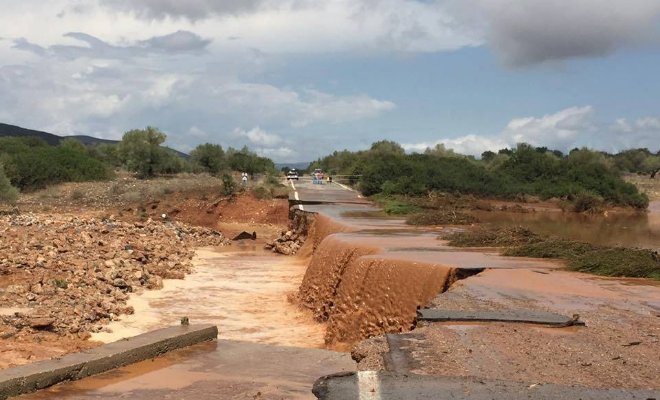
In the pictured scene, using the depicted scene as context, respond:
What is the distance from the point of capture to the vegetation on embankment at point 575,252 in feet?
41.4

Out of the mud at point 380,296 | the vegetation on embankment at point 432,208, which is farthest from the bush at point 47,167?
the mud at point 380,296

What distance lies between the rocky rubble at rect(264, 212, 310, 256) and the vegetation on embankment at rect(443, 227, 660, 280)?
9.56 metres

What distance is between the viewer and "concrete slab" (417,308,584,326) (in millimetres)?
8055

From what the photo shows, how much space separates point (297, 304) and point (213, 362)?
779 centimetres

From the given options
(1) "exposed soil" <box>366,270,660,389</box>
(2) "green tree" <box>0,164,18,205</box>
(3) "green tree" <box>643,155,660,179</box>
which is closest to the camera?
(1) "exposed soil" <box>366,270,660,389</box>

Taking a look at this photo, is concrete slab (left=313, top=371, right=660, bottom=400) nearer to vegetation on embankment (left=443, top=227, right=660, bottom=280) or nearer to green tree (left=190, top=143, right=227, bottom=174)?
vegetation on embankment (left=443, top=227, right=660, bottom=280)

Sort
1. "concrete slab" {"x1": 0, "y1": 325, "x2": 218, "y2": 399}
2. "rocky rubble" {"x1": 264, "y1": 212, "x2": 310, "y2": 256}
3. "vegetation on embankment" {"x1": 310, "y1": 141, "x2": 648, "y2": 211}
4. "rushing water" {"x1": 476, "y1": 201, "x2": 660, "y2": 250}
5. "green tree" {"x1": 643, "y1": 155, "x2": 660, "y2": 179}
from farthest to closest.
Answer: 1. "green tree" {"x1": 643, "y1": 155, "x2": 660, "y2": 179}
2. "vegetation on embankment" {"x1": 310, "y1": 141, "x2": 648, "y2": 211}
3. "rocky rubble" {"x1": 264, "y1": 212, "x2": 310, "y2": 256}
4. "rushing water" {"x1": 476, "y1": 201, "x2": 660, "y2": 250}
5. "concrete slab" {"x1": 0, "y1": 325, "x2": 218, "y2": 399}

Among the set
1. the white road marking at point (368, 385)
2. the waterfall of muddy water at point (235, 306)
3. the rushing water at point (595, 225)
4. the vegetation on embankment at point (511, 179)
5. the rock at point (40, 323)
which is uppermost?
the vegetation on embankment at point (511, 179)

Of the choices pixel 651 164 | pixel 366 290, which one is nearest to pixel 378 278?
pixel 366 290

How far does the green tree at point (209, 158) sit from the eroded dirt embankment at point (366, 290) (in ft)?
206

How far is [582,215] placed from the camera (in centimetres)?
4256

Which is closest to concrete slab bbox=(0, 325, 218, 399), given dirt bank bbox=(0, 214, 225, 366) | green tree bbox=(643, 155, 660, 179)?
dirt bank bbox=(0, 214, 225, 366)

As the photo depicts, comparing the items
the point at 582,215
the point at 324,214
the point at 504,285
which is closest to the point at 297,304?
the point at 504,285

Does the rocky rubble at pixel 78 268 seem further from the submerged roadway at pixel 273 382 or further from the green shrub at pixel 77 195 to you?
the green shrub at pixel 77 195
